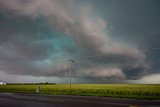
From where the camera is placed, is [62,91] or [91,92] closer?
[91,92]

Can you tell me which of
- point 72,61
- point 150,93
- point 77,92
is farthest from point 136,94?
point 72,61

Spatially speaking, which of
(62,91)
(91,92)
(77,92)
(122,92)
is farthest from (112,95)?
(62,91)

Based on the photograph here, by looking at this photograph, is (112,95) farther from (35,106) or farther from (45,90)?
(35,106)

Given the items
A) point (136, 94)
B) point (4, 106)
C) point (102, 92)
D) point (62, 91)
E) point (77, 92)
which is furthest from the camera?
point (62, 91)

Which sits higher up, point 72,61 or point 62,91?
point 72,61

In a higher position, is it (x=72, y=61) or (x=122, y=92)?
(x=72, y=61)

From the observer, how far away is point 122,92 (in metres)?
47.4

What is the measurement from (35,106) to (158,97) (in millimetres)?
26266

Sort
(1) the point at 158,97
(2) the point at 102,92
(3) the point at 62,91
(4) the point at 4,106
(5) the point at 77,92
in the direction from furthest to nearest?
1. (3) the point at 62,91
2. (5) the point at 77,92
3. (2) the point at 102,92
4. (1) the point at 158,97
5. (4) the point at 4,106

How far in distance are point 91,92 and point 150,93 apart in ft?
41.7

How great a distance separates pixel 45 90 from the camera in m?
62.8

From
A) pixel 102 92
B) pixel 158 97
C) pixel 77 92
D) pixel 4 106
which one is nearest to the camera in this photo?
pixel 4 106

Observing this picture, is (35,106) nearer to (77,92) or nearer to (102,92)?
(102,92)

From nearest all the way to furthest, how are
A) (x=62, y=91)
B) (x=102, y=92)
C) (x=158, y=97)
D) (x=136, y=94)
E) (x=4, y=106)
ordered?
(x=4, y=106) → (x=158, y=97) → (x=136, y=94) → (x=102, y=92) → (x=62, y=91)
